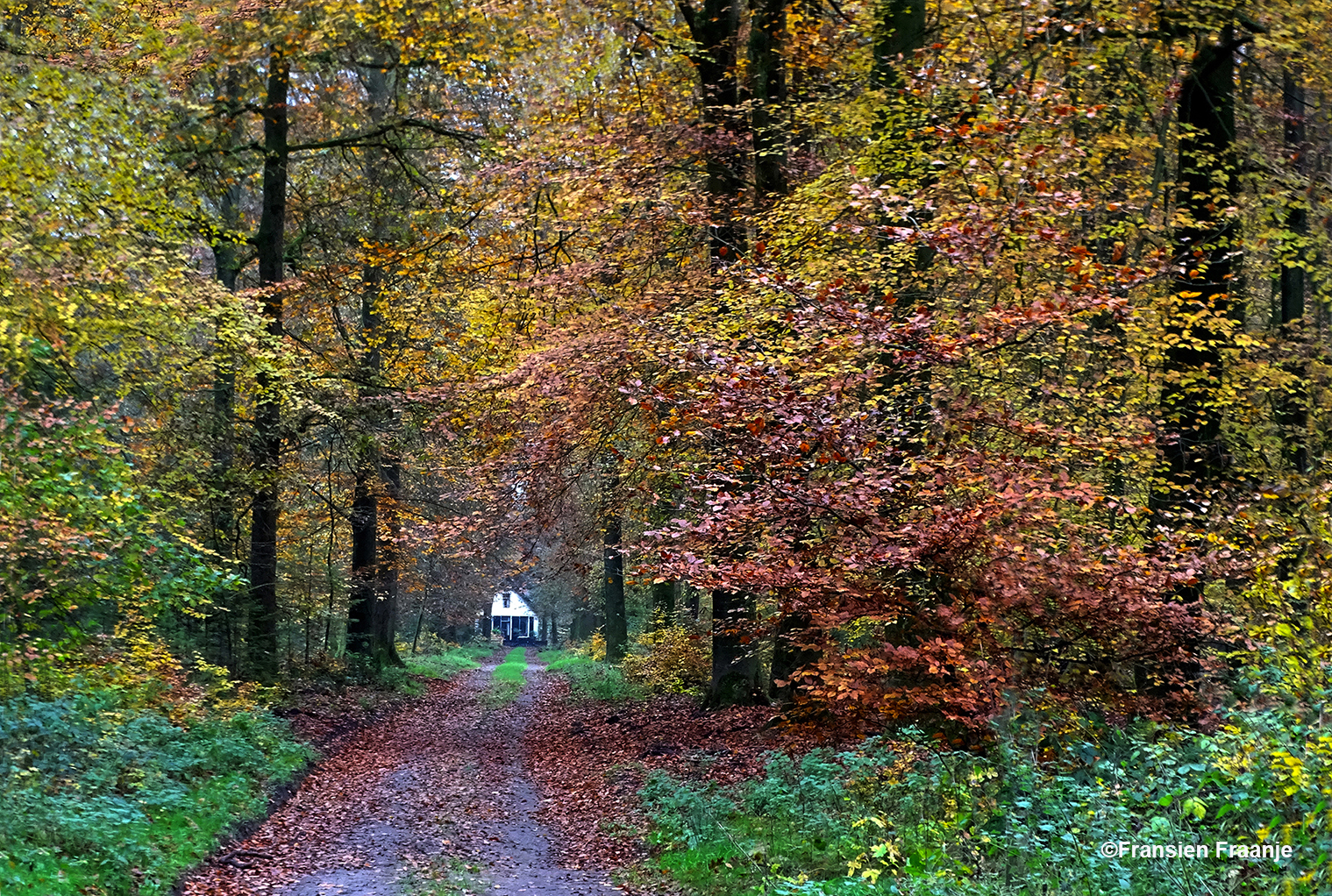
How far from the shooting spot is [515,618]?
98562mm

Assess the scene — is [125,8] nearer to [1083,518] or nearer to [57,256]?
[57,256]

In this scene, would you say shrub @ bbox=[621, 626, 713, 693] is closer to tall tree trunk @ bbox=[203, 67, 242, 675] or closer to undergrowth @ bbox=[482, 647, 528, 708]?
undergrowth @ bbox=[482, 647, 528, 708]

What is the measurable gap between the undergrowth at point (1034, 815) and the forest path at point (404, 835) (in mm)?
1564

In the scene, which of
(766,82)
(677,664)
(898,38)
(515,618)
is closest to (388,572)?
(677,664)

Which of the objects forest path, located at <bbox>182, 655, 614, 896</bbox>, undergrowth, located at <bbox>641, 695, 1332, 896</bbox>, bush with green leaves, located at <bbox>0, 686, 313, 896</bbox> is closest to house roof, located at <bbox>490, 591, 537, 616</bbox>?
forest path, located at <bbox>182, 655, 614, 896</bbox>

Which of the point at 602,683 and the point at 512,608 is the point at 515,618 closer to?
the point at 512,608

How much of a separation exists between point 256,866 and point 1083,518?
27.6 feet

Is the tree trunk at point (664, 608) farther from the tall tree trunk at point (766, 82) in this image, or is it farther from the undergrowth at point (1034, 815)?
the undergrowth at point (1034, 815)

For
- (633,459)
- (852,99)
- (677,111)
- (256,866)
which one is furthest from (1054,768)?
(677,111)

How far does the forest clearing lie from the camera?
7.33 meters

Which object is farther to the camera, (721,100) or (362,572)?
(362,572)

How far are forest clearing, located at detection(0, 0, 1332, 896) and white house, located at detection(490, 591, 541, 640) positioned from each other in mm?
78445

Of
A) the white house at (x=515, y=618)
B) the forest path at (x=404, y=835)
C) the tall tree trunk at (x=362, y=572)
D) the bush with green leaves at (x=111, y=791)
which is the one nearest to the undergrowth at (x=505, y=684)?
the tall tree trunk at (x=362, y=572)

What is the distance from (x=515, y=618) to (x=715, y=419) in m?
93.1
